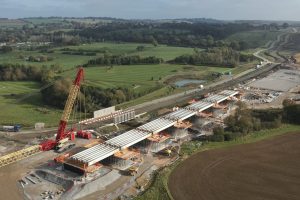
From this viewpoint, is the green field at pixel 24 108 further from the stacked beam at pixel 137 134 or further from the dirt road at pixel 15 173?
the stacked beam at pixel 137 134

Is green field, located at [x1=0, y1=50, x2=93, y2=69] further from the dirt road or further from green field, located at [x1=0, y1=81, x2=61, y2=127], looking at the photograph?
the dirt road

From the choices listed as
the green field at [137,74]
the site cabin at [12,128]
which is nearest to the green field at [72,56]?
the green field at [137,74]

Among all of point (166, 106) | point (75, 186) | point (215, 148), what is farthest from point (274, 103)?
point (75, 186)

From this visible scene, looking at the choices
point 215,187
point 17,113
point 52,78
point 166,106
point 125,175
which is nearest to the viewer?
point 215,187

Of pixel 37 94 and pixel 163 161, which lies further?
pixel 37 94

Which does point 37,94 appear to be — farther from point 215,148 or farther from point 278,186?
point 278,186

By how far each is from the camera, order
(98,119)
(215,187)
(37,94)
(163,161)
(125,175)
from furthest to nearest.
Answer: (37,94), (98,119), (163,161), (125,175), (215,187)

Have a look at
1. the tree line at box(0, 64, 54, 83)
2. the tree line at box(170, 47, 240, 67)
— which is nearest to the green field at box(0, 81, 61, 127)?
the tree line at box(0, 64, 54, 83)

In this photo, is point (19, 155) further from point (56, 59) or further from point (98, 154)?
point (56, 59)

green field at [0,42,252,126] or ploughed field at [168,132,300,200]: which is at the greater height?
green field at [0,42,252,126]
